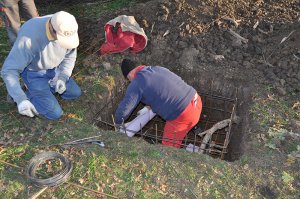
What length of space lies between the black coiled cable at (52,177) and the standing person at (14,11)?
9.44ft

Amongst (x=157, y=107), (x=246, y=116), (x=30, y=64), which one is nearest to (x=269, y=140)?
(x=246, y=116)

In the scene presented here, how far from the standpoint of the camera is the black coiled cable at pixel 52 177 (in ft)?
14.9

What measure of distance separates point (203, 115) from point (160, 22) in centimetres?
212

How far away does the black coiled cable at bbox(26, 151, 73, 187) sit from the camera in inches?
179

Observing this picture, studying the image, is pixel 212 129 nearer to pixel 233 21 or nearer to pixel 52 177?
pixel 233 21

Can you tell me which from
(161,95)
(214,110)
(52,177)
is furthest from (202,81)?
(52,177)

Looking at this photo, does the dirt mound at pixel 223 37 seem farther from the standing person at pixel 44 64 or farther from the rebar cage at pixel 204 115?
the standing person at pixel 44 64

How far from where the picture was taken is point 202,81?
21.8 ft

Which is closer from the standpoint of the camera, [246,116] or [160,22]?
[246,116]

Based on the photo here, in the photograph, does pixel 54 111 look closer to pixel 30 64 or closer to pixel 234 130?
pixel 30 64

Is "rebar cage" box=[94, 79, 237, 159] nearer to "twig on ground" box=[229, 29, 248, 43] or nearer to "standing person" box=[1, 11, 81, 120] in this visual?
"standing person" box=[1, 11, 81, 120]

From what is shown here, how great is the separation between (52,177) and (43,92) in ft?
5.49

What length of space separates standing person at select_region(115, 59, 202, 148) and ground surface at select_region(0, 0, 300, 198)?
586 millimetres

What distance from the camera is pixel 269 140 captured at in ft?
17.4
